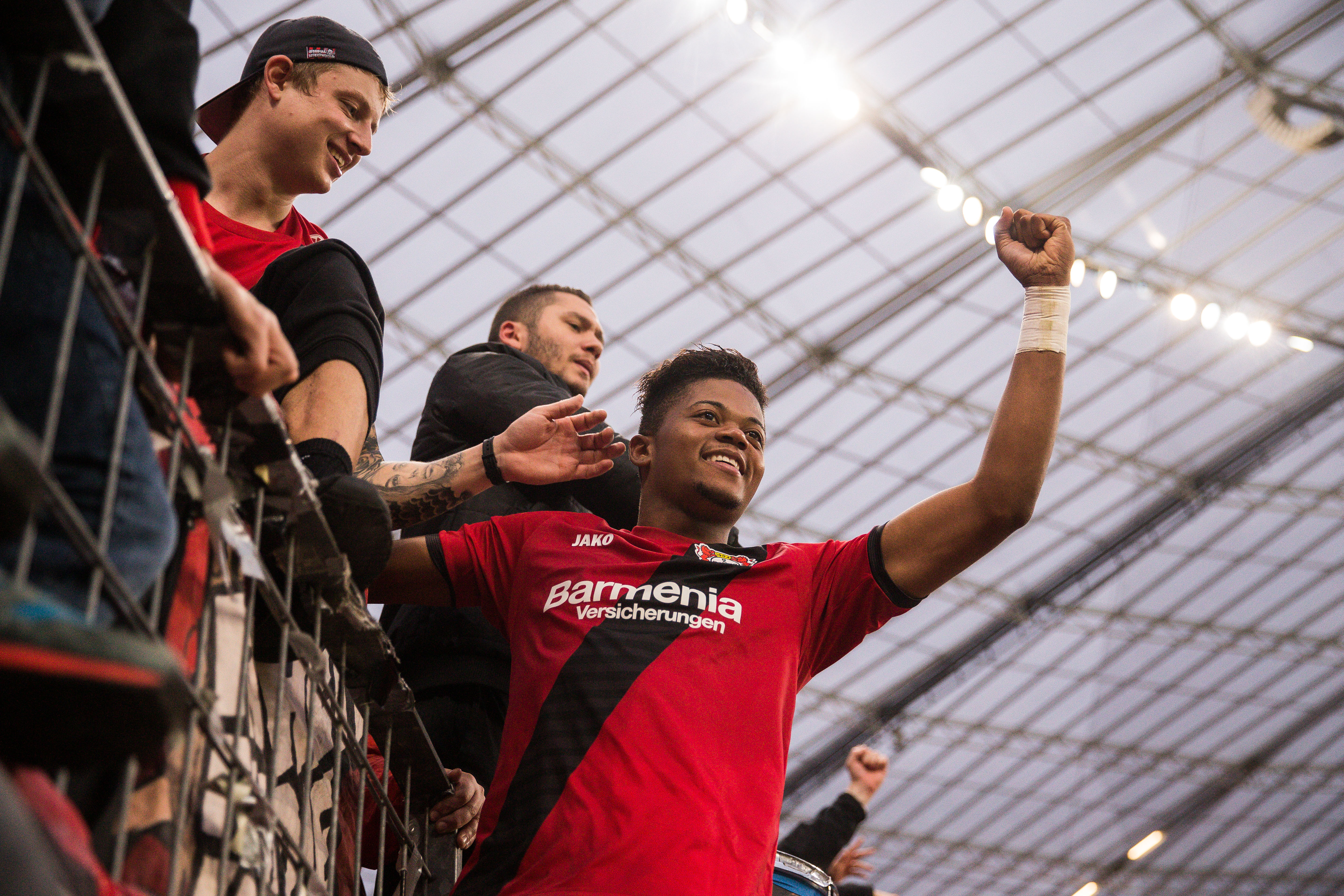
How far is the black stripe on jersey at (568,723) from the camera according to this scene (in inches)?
112

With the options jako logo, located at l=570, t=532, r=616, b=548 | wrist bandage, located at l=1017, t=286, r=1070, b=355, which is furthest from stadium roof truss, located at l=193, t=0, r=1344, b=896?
wrist bandage, located at l=1017, t=286, r=1070, b=355

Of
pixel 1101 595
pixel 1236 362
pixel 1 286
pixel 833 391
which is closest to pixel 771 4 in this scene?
pixel 833 391

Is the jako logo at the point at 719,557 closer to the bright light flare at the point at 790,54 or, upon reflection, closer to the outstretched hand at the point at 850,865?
the outstretched hand at the point at 850,865

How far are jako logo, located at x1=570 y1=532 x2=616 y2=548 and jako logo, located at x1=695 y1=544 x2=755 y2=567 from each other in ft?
0.73

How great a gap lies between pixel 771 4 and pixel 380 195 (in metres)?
4.97

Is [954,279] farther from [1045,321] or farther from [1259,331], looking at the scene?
[1045,321]

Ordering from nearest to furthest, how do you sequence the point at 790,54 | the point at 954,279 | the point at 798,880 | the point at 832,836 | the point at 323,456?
the point at 323,456 → the point at 798,880 → the point at 832,836 → the point at 790,54 → the point at 954,279

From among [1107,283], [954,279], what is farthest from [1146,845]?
[954,279]

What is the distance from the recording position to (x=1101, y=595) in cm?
2412

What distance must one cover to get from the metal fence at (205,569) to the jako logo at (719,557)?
0.79 m

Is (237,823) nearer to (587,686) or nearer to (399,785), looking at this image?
(587,686)

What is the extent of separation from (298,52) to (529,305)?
205 centimetres

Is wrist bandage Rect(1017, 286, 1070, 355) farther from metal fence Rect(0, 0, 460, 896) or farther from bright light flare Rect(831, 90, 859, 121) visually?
bright light flare Rect(831, 90, 859, 121)

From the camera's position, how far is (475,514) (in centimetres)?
407
